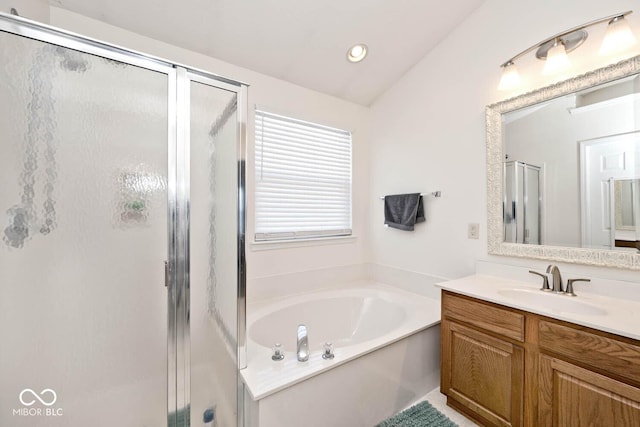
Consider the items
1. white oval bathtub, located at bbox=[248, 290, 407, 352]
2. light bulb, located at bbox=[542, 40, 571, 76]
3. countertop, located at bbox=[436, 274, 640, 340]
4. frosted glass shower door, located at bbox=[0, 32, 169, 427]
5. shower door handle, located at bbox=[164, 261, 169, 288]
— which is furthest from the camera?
white oval bathtub, located at bbox=[248, 290, 407, 352]

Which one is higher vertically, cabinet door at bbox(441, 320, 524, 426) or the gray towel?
the gray towel

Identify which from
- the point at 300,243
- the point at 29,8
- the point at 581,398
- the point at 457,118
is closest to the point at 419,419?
the point at 581,398

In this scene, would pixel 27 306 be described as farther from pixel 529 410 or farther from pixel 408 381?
pixel 529 410

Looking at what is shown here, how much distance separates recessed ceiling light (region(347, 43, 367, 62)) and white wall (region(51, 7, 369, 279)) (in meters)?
0.44

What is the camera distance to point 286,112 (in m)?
2.22

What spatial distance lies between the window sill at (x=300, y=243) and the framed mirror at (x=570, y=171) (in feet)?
4.08

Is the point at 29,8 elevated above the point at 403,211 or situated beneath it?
elevated above

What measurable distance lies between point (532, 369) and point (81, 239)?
2.05 meters

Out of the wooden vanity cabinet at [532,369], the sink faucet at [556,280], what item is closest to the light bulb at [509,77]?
the sink faucet at [556,280]

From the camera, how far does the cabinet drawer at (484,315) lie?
4.20ft

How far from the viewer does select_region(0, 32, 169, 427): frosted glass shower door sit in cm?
91

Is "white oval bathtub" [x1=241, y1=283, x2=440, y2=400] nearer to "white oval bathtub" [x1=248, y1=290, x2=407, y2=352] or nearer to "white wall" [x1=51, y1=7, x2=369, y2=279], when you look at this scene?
"white oval bathtub" [x1=248, y1=290, x2=407, y2=352]

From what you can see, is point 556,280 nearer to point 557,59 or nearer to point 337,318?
point 557,59

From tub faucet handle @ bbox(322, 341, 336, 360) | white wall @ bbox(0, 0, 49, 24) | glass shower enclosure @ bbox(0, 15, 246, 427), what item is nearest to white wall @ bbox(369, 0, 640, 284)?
tub faucet handle @ bbox(322, 341, 336, 360)
